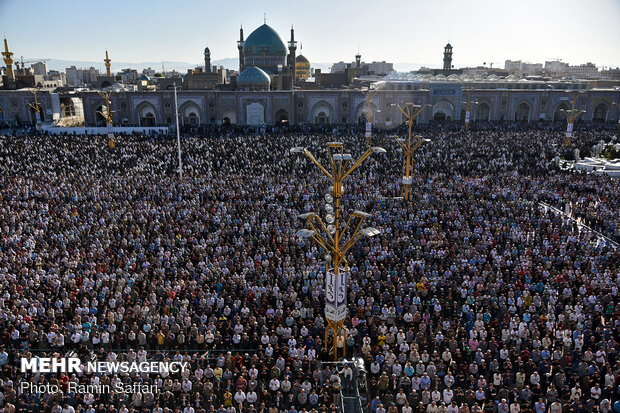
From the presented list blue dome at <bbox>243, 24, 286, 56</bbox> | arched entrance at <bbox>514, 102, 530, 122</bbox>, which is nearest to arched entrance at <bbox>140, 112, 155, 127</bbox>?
blue dome at <bbox>243, 24, 286, 56</bbox>

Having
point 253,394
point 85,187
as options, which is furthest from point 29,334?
point 85,187

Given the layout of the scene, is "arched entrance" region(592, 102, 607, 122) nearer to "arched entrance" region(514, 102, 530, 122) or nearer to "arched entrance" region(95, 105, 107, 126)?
"arched entrance" region(514, 102, 530, 122)

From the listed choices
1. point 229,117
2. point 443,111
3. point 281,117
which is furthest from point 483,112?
point 229,117

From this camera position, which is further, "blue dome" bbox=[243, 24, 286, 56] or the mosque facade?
"blue dome" bbox=[243, 24, 286, 56]

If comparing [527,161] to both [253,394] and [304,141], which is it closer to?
[304,141]

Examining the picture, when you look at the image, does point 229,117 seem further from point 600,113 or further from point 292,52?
point 600,113

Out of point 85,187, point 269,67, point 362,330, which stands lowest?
point 362,330
